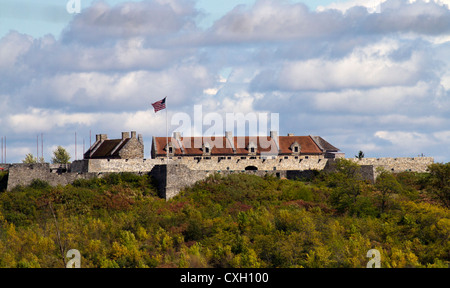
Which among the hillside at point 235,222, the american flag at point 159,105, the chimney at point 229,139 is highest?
the american flag at point 159,105

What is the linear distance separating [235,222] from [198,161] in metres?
14.5

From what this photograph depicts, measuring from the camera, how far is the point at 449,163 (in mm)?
66812

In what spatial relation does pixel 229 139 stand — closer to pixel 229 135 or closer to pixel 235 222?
pixel 229 135

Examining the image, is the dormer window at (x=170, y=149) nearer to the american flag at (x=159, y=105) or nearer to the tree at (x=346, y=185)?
the american flag at (x=159, y=105)

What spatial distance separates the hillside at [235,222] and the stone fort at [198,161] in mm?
1312

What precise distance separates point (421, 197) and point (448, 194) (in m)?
2.77

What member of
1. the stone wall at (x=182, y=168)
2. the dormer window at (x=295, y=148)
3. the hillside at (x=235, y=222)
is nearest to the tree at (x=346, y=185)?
the hillside at (x=235, y=222)

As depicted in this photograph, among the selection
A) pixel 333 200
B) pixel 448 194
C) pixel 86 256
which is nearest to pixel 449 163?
pixel 448 194

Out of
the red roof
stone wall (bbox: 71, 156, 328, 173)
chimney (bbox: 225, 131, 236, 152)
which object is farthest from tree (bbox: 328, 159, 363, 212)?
chimney (bbox: 225, 131, 236, 152)

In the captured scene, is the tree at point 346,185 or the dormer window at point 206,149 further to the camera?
the dormer window at point 206,149

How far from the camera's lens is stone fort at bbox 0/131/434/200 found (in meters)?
64.8

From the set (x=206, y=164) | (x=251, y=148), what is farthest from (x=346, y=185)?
(x=251, y=148)

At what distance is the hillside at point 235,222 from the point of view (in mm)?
52250
